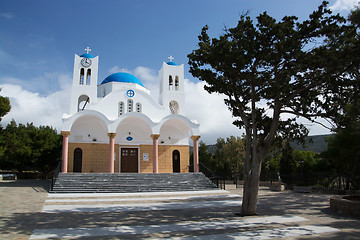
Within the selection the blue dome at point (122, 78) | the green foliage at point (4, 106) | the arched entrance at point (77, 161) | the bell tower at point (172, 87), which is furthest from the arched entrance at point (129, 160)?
the green foliage at point (4, 106)

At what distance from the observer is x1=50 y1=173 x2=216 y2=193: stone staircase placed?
15477 mm

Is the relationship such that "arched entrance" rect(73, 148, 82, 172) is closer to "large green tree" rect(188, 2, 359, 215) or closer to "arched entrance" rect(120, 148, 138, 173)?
"arched entrance" rect(120, 148, 138, 173)

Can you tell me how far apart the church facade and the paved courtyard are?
8186mm

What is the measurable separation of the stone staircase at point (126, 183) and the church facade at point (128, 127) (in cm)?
231

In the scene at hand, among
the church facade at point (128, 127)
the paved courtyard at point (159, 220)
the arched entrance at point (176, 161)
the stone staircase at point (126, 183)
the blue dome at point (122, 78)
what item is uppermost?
the blue dome at point (122, 78)

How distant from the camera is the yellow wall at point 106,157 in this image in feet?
69.5

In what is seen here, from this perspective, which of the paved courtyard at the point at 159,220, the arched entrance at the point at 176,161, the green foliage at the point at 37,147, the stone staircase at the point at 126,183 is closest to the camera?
the paved courtyard at the point at 159,220

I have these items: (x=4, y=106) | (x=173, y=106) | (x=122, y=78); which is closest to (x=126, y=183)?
(x=4, y=106)

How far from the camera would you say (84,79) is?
73.1 feet

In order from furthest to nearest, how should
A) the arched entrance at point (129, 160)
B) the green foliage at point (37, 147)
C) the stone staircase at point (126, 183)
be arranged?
the green foliage at point (37, 147) < the arched entrance at point (129, 160) < the stone staircase at point (126, 183)

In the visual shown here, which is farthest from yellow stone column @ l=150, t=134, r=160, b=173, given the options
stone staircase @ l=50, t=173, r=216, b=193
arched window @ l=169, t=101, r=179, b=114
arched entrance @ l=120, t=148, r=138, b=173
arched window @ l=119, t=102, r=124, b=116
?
arched window @ l=169, t=101, r=179, b=114

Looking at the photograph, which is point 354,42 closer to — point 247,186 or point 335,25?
point 335,25

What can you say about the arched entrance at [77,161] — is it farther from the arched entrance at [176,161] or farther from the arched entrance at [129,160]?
the arched entrance at [176,161]

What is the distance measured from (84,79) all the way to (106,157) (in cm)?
640
